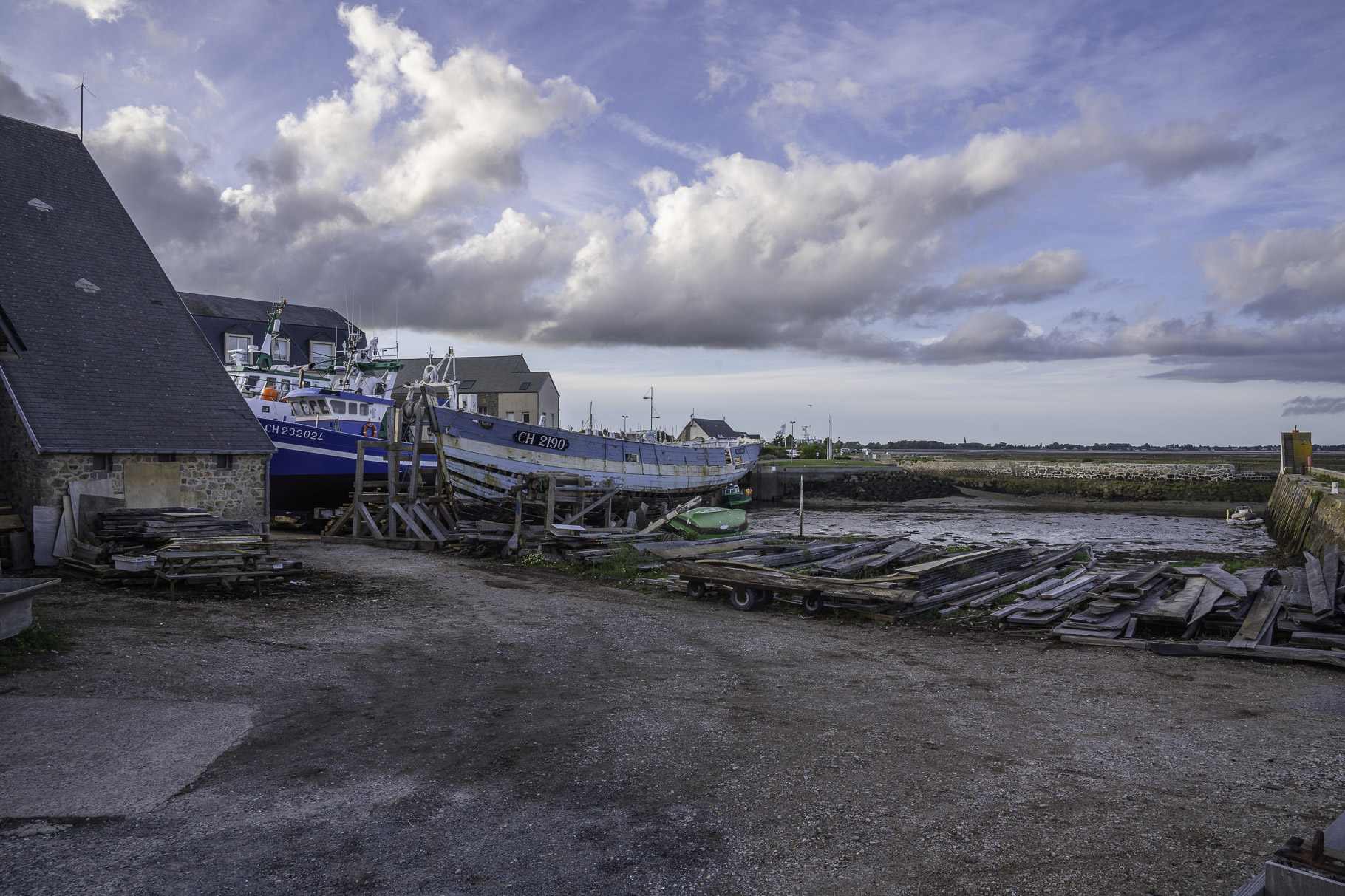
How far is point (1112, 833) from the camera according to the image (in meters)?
4.95

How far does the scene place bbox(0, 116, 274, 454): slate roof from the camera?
16.2m

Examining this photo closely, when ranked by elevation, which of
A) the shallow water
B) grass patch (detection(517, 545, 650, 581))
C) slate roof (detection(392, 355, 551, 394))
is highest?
slate roof (detection(392, 355, 551, 394))

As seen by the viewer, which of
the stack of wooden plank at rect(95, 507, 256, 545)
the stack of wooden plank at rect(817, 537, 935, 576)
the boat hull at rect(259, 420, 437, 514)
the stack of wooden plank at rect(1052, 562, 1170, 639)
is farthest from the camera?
the boat hull at rect(259, 420, 437, 514)

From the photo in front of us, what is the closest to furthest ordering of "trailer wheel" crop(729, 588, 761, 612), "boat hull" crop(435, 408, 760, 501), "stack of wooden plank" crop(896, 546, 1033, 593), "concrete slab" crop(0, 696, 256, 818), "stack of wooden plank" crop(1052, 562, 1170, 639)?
"concrete slab" crop(0, 696, 256, 818)
"stack of wooden plank" crop(1052, 562, 1170, 639)
"trailer wheel" crop(729, 588, 761, 612)
"stack of wooden plank" crop(896, 546, 1033, 593)
"boat hull" crop(435, 408, 760, 501)

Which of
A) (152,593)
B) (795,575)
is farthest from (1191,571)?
(152,593)

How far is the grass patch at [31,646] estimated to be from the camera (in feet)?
26.5

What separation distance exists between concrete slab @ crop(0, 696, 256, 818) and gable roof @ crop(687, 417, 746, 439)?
77.5m

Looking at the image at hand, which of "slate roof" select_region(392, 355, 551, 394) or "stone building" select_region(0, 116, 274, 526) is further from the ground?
"slate roof" select_region(392, 355, 551, 394)

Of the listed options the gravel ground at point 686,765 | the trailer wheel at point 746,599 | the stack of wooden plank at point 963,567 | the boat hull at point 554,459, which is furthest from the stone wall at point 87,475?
the stack of wooden plank at point 963,567

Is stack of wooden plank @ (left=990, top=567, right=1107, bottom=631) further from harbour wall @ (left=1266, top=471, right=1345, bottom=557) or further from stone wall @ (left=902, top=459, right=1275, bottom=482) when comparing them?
stone wall @ (left=902, top=459, right=1275, bottom=482)

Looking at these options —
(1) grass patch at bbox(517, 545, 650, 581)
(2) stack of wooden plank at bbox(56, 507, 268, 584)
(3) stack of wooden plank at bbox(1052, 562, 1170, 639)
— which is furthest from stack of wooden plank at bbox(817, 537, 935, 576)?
(2) stack of wooden plank at bbox(56, 507, 268, 584)

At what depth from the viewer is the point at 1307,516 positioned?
25109 millimetres

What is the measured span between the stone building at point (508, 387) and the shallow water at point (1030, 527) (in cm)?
3618

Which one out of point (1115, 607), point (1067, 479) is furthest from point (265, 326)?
point (1067, 479)
